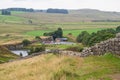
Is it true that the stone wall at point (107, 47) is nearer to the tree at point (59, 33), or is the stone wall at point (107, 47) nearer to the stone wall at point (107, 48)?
the stone wall at point (107, 48)

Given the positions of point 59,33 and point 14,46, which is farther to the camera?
point 59,33

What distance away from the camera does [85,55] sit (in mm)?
27969

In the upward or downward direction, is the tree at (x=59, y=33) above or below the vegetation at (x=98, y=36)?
below

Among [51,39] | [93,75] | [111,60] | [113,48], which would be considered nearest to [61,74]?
[93,75]

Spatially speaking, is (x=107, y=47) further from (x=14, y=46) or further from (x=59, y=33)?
(x=59, y=33)

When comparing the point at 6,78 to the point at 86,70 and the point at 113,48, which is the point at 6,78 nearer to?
the point at 86,70

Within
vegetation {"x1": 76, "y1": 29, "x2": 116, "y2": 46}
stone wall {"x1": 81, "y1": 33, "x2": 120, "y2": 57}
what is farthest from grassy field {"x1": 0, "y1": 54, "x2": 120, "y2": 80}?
vegetation {"x1": 76, "y1": 29, "x2": 116, "y2": 46}

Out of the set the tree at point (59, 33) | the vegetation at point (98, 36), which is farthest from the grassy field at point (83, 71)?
the tree at point (59, 33)

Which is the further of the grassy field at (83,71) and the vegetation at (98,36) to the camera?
the vegetation at (98,36)

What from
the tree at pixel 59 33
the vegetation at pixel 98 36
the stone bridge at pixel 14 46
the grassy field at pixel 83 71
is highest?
the grassy field at pixel 83 71

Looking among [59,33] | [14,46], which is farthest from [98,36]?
[59,33]

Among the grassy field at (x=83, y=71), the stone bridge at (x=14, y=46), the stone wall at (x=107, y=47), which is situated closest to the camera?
the grassy field at (x=83, y=71)

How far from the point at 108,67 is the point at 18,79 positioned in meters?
5.58

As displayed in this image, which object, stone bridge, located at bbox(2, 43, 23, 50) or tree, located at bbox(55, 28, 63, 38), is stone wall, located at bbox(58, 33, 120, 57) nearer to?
stone bridge, located at bbox(2, 43, 23, 50)
